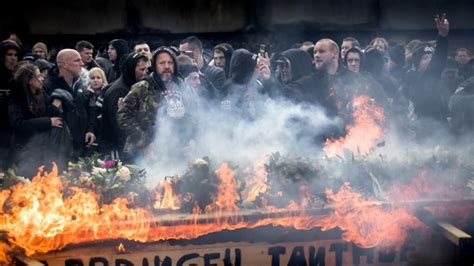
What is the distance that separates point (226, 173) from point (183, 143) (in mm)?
1474

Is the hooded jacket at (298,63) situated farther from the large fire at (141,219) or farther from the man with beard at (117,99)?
the large fire at (141,219)

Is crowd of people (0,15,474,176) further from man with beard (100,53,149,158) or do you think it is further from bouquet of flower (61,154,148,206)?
bouquet of flower (61,154,148,206)

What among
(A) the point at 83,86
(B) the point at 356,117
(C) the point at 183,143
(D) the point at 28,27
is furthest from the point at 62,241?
(D) the point at 28,27

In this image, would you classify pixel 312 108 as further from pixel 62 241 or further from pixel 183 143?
pixel 62 241

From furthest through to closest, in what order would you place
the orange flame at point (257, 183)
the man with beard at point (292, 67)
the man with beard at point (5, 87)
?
the man with beard at point (292, 67)
the man with beard at point (5, 87)
the orange flame at point (257, 183)

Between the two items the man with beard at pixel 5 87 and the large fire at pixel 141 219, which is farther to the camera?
the man with beard at pixel 5 87

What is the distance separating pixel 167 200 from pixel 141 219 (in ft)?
1.24

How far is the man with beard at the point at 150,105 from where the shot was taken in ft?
22.6

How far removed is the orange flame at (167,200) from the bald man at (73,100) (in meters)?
2.22

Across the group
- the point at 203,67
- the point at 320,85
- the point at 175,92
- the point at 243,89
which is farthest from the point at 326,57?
the point at 175,92

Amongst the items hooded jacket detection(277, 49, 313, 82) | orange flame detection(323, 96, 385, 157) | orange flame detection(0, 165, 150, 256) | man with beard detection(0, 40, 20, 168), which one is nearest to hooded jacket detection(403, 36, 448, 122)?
orange flame detection(323, 96, 385, 157)

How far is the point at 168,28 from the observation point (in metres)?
14.0

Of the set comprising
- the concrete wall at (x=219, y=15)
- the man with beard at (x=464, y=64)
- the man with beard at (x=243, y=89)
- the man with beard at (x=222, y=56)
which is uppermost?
the concrete wall at (x=219, y=15)

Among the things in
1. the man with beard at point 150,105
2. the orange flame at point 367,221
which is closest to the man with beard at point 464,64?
the orange flame at point 367,221
